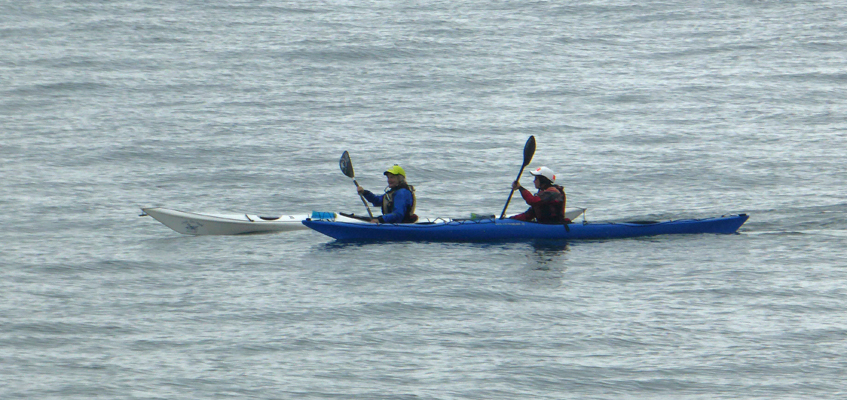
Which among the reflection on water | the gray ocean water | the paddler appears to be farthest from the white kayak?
the reflection on water

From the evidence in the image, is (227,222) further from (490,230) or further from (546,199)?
(546,199)

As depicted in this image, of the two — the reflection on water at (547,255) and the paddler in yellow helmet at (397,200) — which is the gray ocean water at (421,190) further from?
the paddler in yellow helmet at (397,200)

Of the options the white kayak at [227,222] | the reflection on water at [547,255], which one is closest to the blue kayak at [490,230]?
the reflection on water at [547,255]

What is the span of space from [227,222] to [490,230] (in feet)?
12.3

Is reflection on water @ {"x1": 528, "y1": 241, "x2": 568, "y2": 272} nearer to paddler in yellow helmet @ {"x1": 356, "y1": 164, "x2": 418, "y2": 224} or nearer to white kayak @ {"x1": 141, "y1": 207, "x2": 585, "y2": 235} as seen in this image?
white kayak @ {"x1": 141, "y1": 207, "x2": 585, "y2": 235}

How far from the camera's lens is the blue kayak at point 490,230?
13.8 meters

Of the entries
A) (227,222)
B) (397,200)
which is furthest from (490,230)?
(227,222)

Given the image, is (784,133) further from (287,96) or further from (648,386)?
(648,386)

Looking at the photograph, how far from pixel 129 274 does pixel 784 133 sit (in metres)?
14.5

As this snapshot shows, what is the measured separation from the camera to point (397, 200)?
545 inches

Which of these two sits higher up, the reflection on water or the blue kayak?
the blue kayak

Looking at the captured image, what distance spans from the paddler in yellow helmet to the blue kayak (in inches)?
7.3

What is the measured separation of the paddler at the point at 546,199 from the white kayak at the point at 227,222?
4.06 ft

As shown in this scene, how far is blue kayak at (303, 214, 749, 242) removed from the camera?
13828 millimetres
